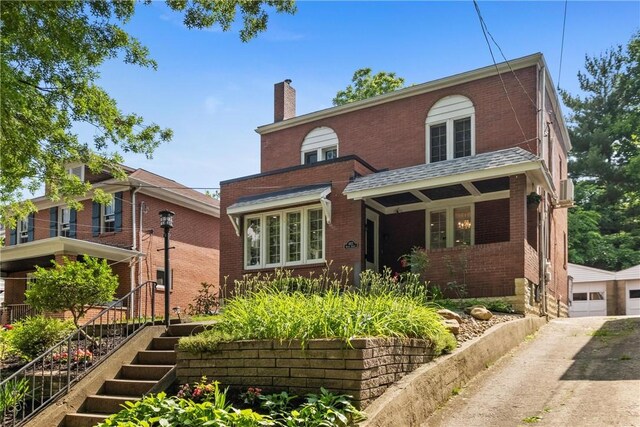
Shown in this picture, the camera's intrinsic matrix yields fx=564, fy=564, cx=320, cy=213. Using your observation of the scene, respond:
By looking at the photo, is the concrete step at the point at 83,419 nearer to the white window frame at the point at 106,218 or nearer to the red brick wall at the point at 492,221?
the red brick wall at the point at 492,221

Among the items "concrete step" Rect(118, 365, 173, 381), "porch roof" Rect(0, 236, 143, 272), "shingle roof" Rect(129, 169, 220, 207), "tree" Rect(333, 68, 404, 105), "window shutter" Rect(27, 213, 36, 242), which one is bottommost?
"concrete step" Rect(118, 365, 173, 381)

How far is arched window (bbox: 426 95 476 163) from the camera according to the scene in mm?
16141

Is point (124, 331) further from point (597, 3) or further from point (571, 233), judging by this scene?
point (571, 233)

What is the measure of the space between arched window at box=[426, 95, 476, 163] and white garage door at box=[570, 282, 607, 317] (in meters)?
16.0

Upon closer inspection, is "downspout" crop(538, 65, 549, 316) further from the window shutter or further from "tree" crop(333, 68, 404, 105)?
the window shutter

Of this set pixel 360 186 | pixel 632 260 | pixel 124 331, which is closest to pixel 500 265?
pixel 360 186

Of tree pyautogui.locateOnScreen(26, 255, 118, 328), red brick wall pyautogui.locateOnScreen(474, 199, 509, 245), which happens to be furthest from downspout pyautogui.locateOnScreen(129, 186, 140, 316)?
red brick wall pyautogui.locateOnScreen(474, 199, 509, 245)

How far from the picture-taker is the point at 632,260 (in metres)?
32.3

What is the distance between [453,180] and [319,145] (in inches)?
265

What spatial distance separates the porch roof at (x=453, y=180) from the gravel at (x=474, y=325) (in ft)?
10.8

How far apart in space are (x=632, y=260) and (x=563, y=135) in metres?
16.3

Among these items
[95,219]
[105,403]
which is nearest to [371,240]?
[105,403]

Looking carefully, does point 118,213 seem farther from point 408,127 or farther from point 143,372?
point 143,372

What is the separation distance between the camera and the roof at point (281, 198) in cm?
1480
